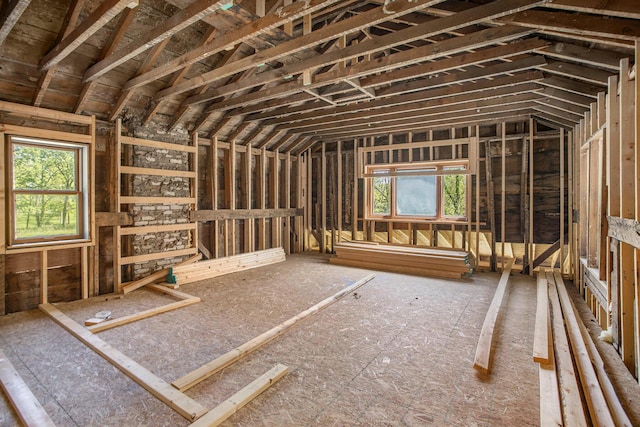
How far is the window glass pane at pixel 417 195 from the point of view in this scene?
23.8ft

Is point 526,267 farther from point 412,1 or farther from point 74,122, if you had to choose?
point 74,122

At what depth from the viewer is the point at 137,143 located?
509cm

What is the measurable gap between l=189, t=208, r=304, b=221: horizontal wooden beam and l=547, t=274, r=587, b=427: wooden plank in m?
5.70

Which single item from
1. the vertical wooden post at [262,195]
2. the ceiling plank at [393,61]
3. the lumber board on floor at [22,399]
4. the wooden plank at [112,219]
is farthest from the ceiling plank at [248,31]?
the vertical wooden post at [262,195]

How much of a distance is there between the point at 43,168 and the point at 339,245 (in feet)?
18.0

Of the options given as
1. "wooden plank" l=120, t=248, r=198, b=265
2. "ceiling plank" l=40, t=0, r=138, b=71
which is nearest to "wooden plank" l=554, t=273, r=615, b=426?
"ceiling plank" l=40, t=0, r=138, b=71

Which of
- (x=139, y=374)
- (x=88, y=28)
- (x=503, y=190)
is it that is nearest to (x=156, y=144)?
(x=88, y=28)

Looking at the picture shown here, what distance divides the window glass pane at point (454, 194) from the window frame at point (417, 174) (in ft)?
0.24

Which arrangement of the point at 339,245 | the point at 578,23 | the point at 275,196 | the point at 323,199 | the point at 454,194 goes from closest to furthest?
the point at 578,23
the point at 454,194
the point at 339,245
the point at 275,196
the point at 323,199

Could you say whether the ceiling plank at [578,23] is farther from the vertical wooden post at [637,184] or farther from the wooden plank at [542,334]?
the wooden plank at [542,334]

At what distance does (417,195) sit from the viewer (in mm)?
7465

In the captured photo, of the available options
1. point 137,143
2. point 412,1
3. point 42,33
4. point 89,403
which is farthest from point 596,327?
point 42,33

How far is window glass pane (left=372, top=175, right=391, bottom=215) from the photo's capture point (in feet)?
25.9

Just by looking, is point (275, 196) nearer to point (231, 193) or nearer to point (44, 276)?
point (231, 193)
